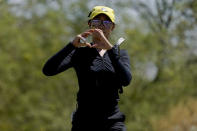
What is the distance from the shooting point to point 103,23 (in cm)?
459

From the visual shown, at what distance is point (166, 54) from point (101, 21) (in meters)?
27.8

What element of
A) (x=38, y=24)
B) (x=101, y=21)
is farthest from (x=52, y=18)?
Answer: (x=101, y=21)

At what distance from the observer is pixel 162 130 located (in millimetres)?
22578

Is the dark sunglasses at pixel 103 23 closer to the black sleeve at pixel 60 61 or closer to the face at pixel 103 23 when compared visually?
the face at pixel 103 23

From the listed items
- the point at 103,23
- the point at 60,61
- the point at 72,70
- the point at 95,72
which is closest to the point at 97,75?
the point at 95,72

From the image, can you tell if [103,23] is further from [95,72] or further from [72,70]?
[72,70]

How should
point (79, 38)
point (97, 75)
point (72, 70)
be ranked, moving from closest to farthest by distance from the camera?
point (79, 38) → point (97, 75) → point (72, 70)

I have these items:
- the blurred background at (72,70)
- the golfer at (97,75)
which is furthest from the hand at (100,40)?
the blurred background at (72,70)

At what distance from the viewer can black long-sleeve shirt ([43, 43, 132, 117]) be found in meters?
4.45

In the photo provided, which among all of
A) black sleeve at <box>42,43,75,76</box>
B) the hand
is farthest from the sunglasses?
black sleeve at <box>42,43,75,76</box>

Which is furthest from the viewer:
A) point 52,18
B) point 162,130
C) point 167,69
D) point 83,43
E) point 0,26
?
point 52,18

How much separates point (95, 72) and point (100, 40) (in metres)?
0.25

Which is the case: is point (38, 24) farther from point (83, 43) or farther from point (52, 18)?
point (83, 43)

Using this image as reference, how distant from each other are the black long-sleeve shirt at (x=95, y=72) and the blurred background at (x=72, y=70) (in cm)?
2353
